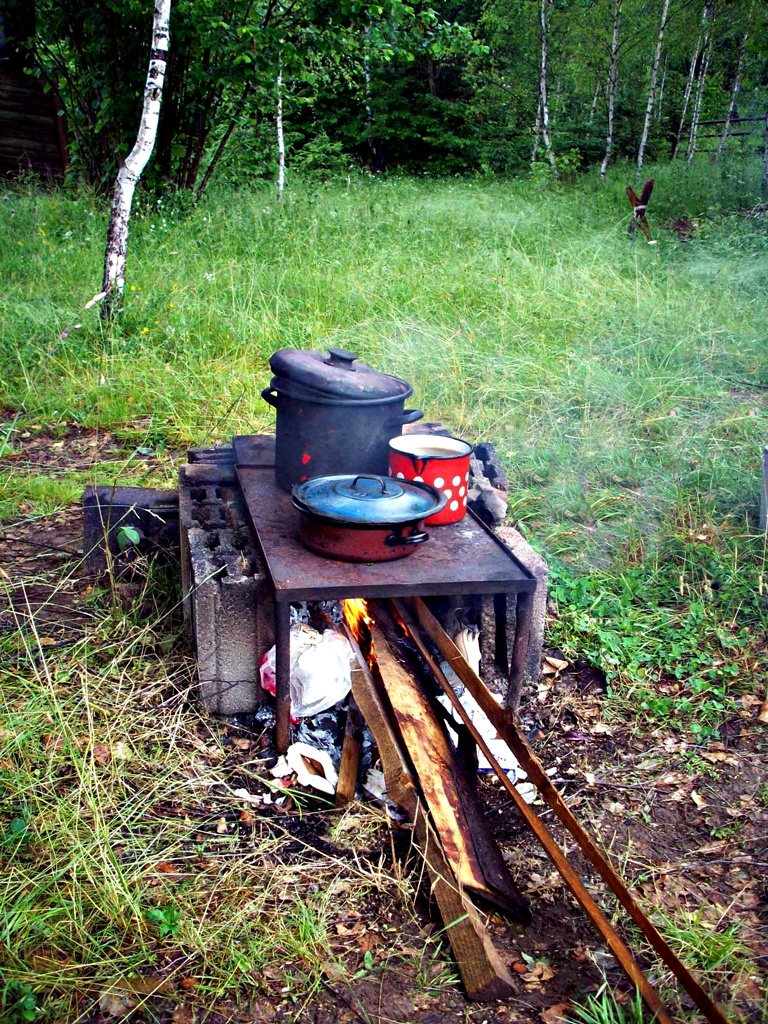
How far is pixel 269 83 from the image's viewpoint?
1056 cm

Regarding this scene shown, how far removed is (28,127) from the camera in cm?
1344

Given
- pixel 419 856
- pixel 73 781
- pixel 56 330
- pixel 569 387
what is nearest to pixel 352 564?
pixel 419 856

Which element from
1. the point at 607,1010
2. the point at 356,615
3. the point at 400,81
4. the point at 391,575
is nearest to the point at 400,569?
the point at 391,575

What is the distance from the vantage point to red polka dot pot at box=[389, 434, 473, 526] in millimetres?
3279

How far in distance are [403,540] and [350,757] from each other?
0.79 meters

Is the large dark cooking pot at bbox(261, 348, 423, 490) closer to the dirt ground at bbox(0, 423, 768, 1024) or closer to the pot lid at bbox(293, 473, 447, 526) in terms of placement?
the pot lid at bbox(293, 473, 447, 526)

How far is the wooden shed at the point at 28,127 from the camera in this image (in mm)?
13203

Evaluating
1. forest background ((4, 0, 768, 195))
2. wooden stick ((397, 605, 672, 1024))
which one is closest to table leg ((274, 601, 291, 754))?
wooden stick ((397, 605, 672, 1024))

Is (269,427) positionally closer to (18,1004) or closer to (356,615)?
(356,615)

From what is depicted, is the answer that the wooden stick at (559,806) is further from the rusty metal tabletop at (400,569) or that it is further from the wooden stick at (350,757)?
the wooden stick at (350,757)

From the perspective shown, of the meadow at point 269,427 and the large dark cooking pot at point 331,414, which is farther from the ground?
the large dark cooking pot at point 331,414

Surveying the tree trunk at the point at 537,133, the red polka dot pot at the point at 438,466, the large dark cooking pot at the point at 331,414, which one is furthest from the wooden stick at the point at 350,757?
the tree trunk at the point at 537,133

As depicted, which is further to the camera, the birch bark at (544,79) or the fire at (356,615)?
the birch bark at (544,79)

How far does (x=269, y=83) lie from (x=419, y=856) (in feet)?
34.3
